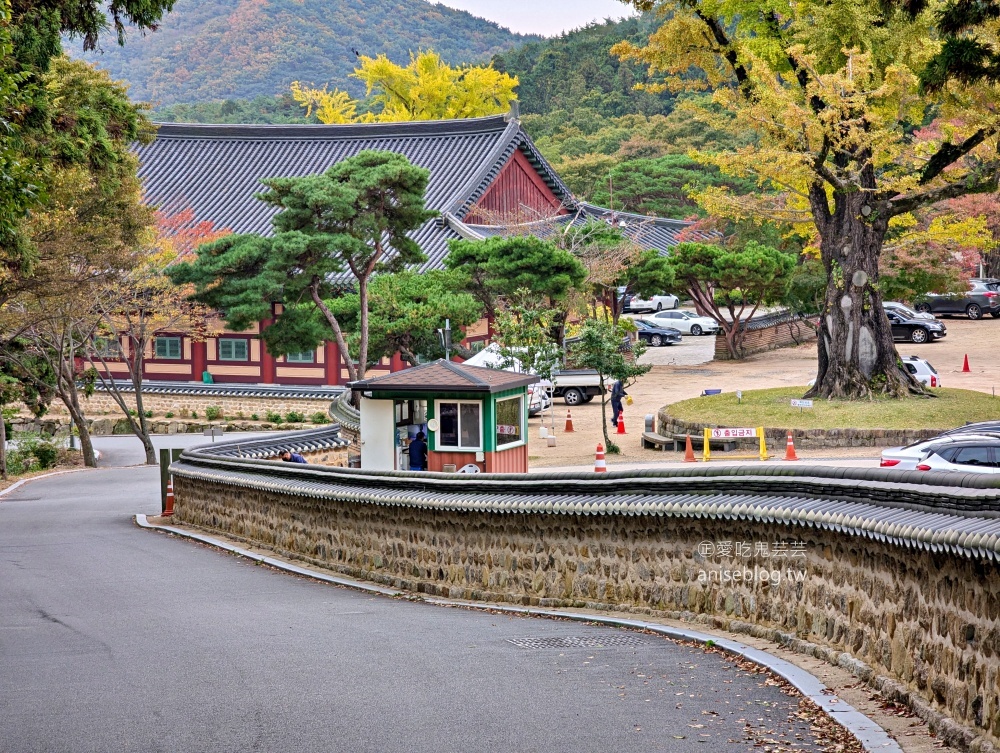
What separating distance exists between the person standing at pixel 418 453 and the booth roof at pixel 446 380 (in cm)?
110

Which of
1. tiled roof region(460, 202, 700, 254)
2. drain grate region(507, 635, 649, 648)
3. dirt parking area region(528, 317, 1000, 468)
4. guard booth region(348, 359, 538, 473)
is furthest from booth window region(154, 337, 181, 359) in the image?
drain grate region(507, 635, 649, 648)

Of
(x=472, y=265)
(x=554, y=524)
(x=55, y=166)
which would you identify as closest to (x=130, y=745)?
(x=554, y=524)

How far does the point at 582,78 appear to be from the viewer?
365 feet

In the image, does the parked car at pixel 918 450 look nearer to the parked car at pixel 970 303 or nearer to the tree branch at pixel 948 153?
the tree branch at pixel 948 153

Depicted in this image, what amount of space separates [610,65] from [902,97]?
8830cm

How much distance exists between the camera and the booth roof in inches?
795

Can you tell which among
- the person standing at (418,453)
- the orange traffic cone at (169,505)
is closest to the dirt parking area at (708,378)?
the person standing at (418,453)

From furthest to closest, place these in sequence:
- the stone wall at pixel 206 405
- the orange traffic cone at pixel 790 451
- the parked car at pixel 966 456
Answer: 1. the stone wall at pixel 206 405
2. the orange traffic cone at pixel 790 451
3. the parked car at pixel 966 456

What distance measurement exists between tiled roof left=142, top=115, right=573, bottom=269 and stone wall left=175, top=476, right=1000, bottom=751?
112 ft

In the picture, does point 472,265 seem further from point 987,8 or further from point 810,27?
point 987,8

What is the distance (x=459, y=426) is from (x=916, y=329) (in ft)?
115

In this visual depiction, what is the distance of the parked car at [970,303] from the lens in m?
56.3

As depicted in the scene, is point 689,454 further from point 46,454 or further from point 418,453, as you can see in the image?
point 46,454

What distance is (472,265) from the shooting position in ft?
137
